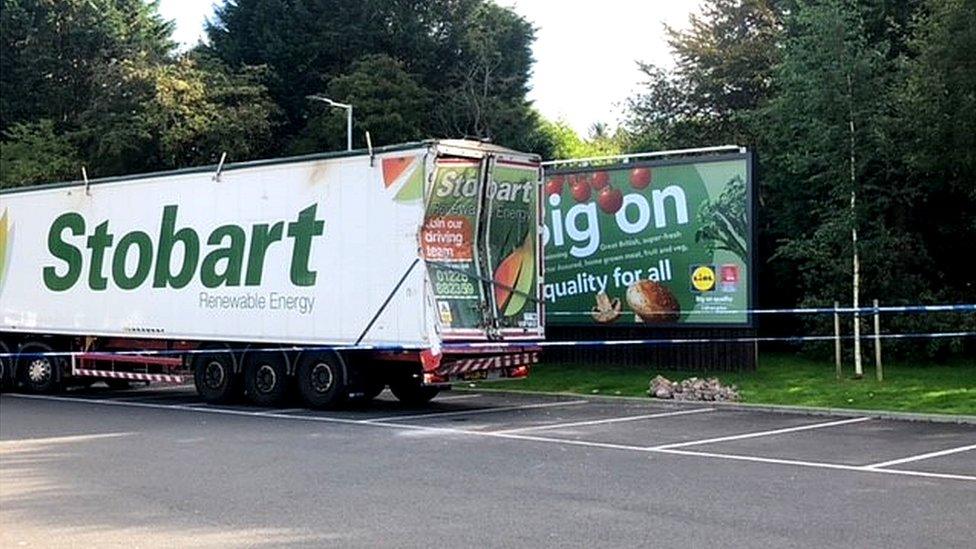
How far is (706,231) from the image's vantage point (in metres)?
22.1

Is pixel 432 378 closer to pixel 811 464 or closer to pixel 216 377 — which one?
pixel 216 377

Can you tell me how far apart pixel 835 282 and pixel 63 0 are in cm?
3633

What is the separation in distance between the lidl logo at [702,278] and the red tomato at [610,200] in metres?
2.07

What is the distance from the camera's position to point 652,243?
75.0 ft

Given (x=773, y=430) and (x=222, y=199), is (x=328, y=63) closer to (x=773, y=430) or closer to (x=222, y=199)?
(x=222, y=199)

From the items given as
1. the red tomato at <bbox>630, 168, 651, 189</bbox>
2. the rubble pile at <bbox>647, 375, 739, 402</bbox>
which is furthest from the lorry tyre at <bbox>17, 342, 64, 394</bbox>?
the red tomato at <bbox>630, 168, 651, 189</bbox>

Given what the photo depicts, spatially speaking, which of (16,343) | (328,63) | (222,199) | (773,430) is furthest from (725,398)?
(328,63)

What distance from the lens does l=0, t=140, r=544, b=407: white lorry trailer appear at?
55.4 feet

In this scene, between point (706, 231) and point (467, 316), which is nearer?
point (467, 316)

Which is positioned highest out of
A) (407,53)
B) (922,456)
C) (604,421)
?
(407,53)

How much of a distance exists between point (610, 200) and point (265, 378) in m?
8.26

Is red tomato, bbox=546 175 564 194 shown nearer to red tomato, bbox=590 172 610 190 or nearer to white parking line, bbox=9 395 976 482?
red tomato, bbox=590 172 610 190

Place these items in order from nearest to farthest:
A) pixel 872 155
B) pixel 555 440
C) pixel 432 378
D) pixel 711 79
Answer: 1. pixel 555 440
2. pixel 432 378
3. pixel 872 155
4. pixel 711 79

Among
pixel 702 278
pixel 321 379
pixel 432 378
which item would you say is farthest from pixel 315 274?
pixel 702 278
